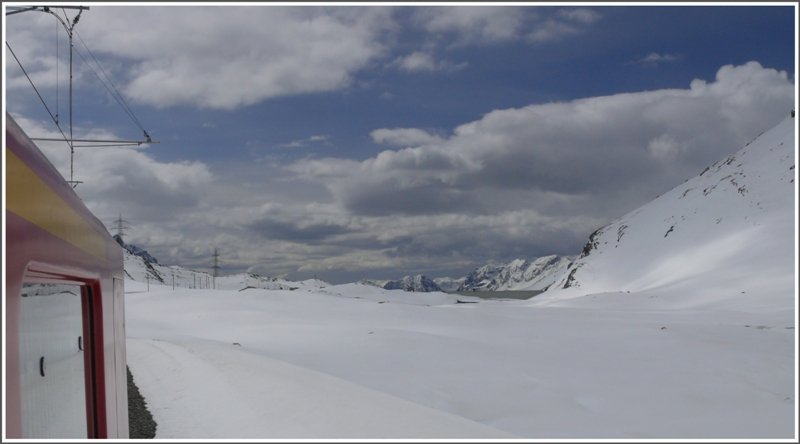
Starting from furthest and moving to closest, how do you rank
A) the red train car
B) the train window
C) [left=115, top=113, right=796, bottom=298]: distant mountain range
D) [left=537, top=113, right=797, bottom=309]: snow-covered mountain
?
[left=115, top=113, right=796, bottom=298]: distant mountain range → [left=537, top=113, right=797, bottom=309]: snow-covered mountain → the train window → the red train car

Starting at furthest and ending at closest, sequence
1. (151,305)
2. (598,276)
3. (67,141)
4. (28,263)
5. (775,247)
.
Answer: (598,276) < (775,247) < (151,305) < (67,141) < (28,263)

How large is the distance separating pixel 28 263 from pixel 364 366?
48.0 feet

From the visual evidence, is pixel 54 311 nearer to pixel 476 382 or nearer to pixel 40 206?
pixel 40 206

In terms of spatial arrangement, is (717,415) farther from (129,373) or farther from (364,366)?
(129,373)

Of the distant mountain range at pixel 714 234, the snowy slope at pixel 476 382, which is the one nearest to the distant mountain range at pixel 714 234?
the distant mountain range at pixel 714 234

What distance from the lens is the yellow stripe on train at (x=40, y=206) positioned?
2.98m

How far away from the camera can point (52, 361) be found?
369 centimetres

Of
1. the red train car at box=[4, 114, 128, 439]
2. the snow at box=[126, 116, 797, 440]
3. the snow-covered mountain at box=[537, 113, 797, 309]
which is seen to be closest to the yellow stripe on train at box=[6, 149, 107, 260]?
the red train car at box=[4, 114, 128, 439]

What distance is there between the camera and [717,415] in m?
13.0

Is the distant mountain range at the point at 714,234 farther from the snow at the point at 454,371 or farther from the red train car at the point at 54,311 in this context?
the red train car at the point at 54,311

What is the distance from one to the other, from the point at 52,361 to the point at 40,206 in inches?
31.8

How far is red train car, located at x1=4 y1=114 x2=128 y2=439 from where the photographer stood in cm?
296

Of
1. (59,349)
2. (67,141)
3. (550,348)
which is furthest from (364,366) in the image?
(59,349)

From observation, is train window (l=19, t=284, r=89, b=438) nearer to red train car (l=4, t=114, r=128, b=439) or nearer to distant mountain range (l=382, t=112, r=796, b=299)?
red train car (l=4, t=114, r=128, b=439)
